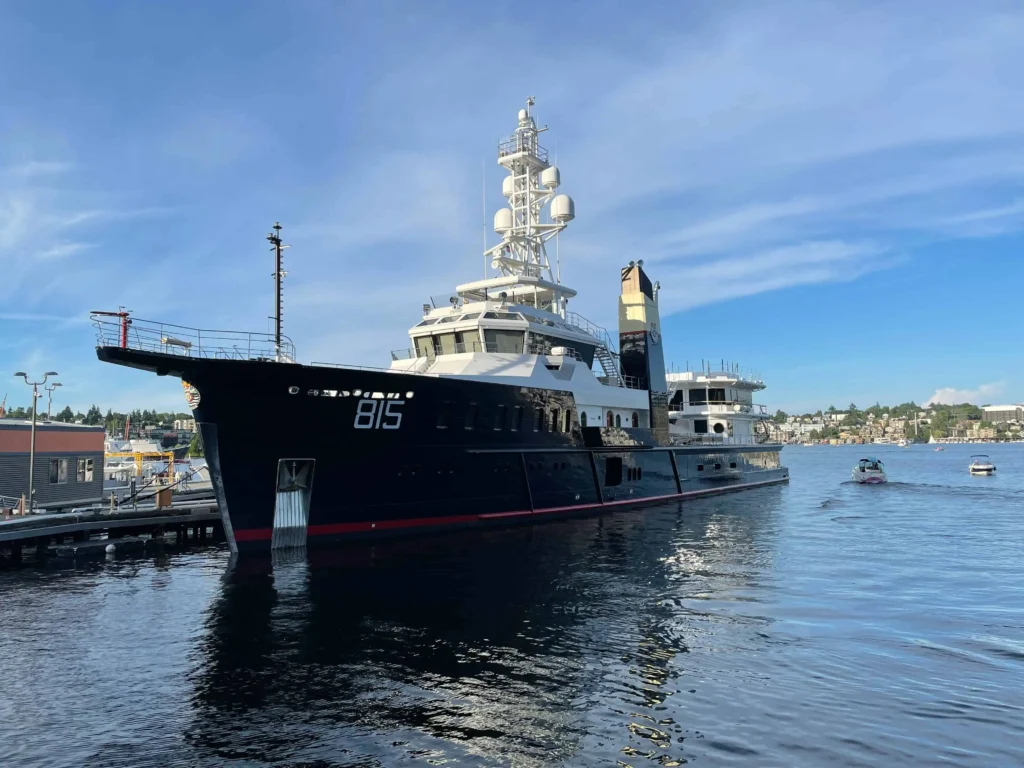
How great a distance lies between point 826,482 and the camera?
54.5m

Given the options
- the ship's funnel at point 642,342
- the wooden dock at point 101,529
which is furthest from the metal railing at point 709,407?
the wooden dock at point 101,529

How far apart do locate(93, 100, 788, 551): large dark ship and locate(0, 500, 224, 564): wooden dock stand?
20.7ft

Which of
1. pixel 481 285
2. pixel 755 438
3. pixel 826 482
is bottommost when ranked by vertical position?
pixel 826 482

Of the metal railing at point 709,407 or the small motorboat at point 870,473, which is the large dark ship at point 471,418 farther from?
the small motorboat at point 870,473

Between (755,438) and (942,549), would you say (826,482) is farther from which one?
(942,549)

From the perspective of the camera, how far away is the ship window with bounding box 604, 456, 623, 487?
29359mm

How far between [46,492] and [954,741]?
31.9 metres

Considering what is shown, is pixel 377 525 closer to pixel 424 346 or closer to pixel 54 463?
pixel 424 346

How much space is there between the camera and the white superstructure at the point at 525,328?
85.1ft

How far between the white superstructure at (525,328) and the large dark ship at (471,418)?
8 cm

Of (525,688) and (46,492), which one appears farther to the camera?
(46,492)

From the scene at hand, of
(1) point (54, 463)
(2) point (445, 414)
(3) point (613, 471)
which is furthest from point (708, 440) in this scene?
(1) point (54, 463)

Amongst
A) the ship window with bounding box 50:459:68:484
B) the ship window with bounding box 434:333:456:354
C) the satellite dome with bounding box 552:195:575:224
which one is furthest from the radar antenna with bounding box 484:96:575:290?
the ship window with bounding box 50:459:68:484

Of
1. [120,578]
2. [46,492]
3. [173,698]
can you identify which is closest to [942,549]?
[173,698]
